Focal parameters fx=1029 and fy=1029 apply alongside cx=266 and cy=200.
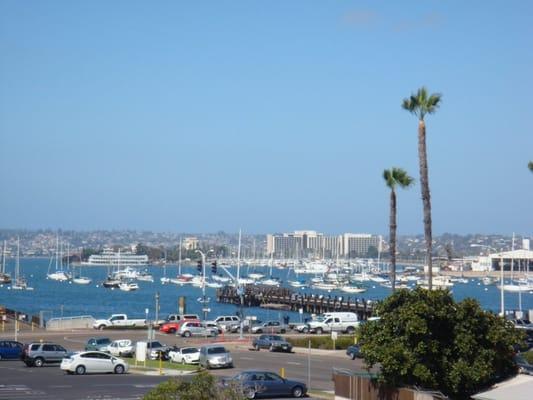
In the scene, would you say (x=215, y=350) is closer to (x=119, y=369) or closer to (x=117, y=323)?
(x=119, y=369)

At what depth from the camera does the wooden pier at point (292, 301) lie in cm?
12912

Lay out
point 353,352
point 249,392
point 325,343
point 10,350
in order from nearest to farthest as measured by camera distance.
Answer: point 249,392, point 10,350, point 353,352, point 325,343

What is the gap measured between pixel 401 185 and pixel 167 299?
126 meters

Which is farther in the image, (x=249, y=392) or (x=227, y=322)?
(x=227, y=322)

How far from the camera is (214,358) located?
54812 mm

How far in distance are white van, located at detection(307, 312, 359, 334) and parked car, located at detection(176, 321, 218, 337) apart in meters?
8.69

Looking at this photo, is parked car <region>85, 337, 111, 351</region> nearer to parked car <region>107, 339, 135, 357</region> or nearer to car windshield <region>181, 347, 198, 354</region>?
parked car <region>107, 339, 135, 357</region>

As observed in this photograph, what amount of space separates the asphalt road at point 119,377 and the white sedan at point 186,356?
2.28 metres

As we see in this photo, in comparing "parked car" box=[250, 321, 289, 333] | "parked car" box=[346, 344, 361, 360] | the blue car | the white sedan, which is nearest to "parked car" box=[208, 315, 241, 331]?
"parked car" box=[250, 321, 289, 333]

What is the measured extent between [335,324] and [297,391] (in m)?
43.3

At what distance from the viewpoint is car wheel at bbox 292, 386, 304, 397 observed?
4256 cm

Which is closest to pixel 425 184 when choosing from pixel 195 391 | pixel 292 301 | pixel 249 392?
pixel 249 392

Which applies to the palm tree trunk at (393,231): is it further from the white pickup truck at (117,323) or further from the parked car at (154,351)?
the white pickup truck at (117,323)

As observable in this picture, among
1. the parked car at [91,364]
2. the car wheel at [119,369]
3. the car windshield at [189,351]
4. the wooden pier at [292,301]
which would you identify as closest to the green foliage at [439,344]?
the car wheel at [119,369]
